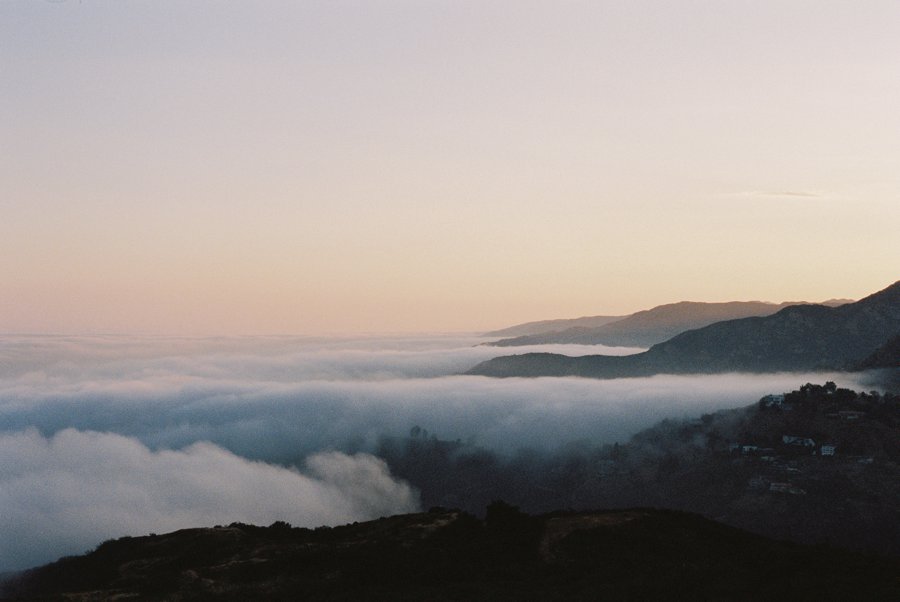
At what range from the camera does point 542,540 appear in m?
96.3

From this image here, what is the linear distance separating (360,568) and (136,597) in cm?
2326

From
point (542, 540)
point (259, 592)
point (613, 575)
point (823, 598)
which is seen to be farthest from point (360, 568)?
point (823, 598)

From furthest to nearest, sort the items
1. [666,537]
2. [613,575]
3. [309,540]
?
[309,540] < [666,537] < [613,575]

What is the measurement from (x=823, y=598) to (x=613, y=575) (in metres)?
19.0

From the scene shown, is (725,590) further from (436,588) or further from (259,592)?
(259,592)

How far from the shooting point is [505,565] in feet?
296

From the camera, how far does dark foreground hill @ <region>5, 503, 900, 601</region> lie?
75.2 meters

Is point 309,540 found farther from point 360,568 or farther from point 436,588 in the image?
point 436,588

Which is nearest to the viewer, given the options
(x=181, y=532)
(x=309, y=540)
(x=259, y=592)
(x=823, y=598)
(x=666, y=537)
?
(x=823, y=598)

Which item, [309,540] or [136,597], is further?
[309,540]

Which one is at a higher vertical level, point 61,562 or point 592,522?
point 592,522

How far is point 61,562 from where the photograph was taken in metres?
142

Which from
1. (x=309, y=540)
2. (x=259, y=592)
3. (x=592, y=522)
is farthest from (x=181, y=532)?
(x=592, y=522)

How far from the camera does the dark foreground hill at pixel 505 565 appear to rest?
75250mm
